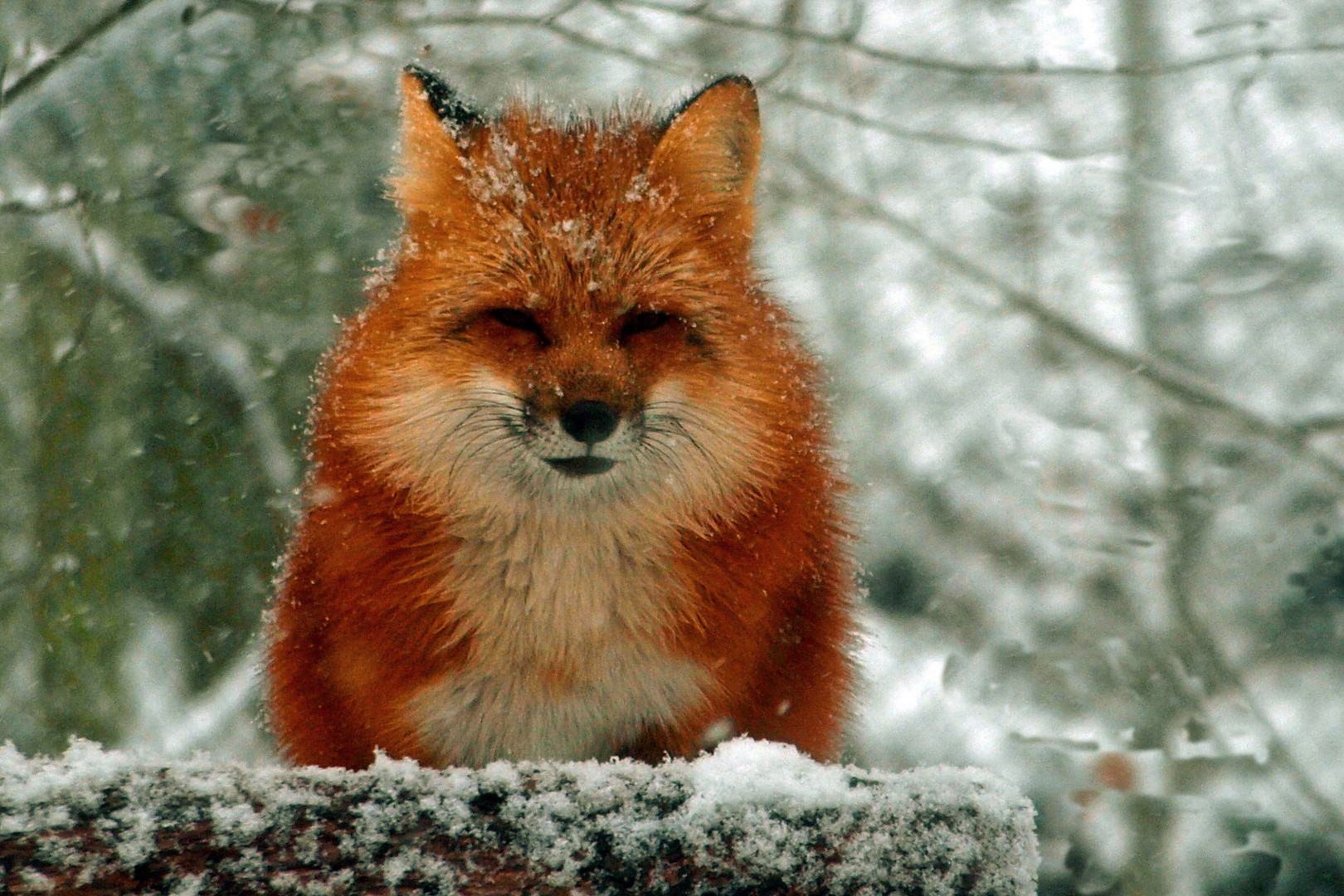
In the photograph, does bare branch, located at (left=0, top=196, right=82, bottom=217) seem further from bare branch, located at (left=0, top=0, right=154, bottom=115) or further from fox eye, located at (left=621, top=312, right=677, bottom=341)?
fox eye, located at (left=621, top=312, right=677, bottom=341)

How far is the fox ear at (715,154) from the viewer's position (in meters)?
1.34

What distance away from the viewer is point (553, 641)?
1243mm

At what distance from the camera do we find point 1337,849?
2.87 metres

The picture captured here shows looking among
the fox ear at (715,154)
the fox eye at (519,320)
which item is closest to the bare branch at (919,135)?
the fox ear at (715,154)

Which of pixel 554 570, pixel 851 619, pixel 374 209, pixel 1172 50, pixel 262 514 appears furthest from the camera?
pixel 1172 50

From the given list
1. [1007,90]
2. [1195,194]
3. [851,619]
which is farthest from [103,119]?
[1195,194]

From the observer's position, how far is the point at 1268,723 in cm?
294

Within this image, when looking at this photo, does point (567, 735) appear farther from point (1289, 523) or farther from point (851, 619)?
point (1289, 523)

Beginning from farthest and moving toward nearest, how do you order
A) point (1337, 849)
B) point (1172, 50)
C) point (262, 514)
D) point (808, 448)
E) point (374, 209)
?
point (1172, 50)
point (1337, 849)
point (374, 209)
point (262, 514)
point (808, 448)

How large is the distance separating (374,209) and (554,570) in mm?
1422

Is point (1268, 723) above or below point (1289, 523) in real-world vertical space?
below

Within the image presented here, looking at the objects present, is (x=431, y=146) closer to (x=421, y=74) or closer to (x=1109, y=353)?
(x=421, y=74)

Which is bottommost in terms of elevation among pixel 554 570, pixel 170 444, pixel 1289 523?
pixel 554 570

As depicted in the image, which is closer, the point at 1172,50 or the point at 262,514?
the point at 262,514
